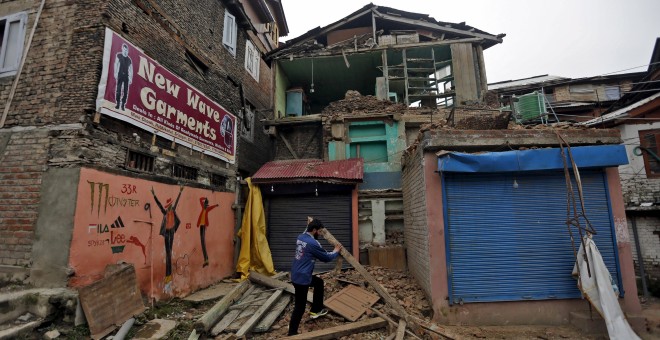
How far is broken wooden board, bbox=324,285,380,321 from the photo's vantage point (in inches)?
251

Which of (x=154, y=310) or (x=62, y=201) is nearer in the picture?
(x=62, y=201)

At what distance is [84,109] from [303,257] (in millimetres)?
4719

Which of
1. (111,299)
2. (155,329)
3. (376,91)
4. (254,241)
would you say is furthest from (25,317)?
(376,91)

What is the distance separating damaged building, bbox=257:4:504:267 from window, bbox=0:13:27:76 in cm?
679

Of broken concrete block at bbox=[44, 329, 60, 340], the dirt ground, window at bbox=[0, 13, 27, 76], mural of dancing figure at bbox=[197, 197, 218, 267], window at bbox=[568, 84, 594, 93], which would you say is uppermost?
window at bbox=[568, 84, 594, 93]

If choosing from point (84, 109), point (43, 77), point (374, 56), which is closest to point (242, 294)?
point (84, 109)

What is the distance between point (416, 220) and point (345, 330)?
347 centimetres

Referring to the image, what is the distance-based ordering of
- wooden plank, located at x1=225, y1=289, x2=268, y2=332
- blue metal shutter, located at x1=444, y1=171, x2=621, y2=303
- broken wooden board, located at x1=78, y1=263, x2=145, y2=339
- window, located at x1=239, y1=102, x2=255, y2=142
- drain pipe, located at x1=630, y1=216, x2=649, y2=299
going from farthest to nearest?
window, located at x1=239, y1=102, x2=255, y2=142 < drain pipe, located at x1=630, y1=216, x2=649, y2=299 < blue metal shutter, located at x1=444, y1=171, x2=621, y2=303 < wooden plank, located at x1=225, y1=289, x2=268, y2=332 < broken wooden board, located at x1=78, y1=263, x2=145, y2=339

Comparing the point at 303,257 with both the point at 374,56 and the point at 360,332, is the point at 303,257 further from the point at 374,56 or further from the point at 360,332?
the point at 374,56

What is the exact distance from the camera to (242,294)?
7.61 metres

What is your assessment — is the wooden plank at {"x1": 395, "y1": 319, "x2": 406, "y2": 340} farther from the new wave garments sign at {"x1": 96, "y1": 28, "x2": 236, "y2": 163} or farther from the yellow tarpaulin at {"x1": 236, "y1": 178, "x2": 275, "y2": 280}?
the new wave garments sign at {"x1": 96, "y1": 28, "x2": 236, "y2": 163}

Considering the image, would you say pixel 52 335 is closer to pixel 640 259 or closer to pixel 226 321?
pixel 226 321

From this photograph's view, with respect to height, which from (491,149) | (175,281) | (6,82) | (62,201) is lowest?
(175,281)

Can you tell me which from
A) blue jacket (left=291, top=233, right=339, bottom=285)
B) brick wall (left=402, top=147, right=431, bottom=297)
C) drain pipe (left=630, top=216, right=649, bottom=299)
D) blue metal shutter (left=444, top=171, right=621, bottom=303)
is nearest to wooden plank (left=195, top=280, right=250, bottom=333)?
blue jacket (left=291, top=233, right=339, bottom=285)
